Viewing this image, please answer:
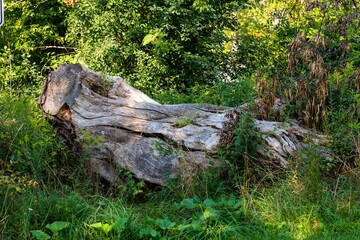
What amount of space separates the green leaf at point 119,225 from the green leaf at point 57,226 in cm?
40

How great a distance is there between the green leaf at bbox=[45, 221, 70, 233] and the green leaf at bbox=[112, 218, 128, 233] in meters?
0.40

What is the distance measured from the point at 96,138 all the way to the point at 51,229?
2506 millimetres

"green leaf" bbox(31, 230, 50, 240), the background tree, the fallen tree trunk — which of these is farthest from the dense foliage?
the background tree

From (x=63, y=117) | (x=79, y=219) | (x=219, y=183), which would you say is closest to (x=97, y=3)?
(x=63, y=117)

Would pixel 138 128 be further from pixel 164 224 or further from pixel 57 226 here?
pixel 57 226

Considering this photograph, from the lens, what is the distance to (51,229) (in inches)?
203

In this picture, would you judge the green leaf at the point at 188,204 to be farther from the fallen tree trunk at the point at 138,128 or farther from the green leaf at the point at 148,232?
the fallen tree trunk at the point at 138,128

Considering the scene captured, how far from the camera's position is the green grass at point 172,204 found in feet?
17.7

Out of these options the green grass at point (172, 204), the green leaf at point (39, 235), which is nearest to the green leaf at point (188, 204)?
the green grass at point (172, 204)

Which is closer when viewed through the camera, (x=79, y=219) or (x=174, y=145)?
(x=79, y=219)

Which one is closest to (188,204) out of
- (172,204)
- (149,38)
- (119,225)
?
(172,204)

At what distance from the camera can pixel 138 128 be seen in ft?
25.6

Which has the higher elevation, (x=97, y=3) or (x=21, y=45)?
(x=97, y=3)

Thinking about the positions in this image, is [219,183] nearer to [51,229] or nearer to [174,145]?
[174,145]
